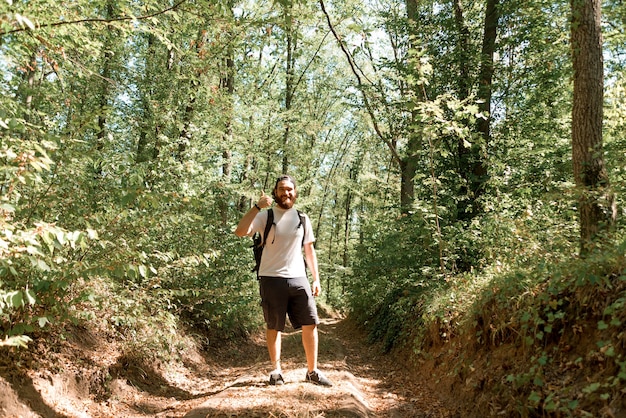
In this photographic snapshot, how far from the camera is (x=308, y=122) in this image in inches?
812

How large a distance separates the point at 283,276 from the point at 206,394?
Answer: 92.7 inches

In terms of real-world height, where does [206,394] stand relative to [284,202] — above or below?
below

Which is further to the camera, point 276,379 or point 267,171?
point 267,171

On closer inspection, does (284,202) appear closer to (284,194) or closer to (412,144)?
(284,194)

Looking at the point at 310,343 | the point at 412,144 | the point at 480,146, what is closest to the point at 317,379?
the point at 310,343

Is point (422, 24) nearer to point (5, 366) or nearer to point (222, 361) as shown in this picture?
point (222, 361)

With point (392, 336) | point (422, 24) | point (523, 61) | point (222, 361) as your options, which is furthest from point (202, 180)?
point (523, 61)

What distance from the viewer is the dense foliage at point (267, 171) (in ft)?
13.2

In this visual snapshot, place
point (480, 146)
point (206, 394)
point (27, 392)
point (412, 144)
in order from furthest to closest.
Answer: point (412, 144) < point (480, 146) < point (206, 394) < point (27, 392)

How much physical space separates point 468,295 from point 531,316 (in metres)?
2.02

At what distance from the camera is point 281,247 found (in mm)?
5203

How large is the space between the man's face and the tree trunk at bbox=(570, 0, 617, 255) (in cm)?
345

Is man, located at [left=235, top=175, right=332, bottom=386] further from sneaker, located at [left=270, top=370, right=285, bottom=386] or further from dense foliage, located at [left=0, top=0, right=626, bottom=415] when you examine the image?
dense foliage, located at [left=0, top=0, right=626, bottom=415]

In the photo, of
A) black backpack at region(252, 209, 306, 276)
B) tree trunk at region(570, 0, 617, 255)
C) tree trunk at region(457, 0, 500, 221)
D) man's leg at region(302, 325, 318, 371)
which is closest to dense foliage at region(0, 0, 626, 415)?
tree trunk at region(457, 0, 500, 221)
